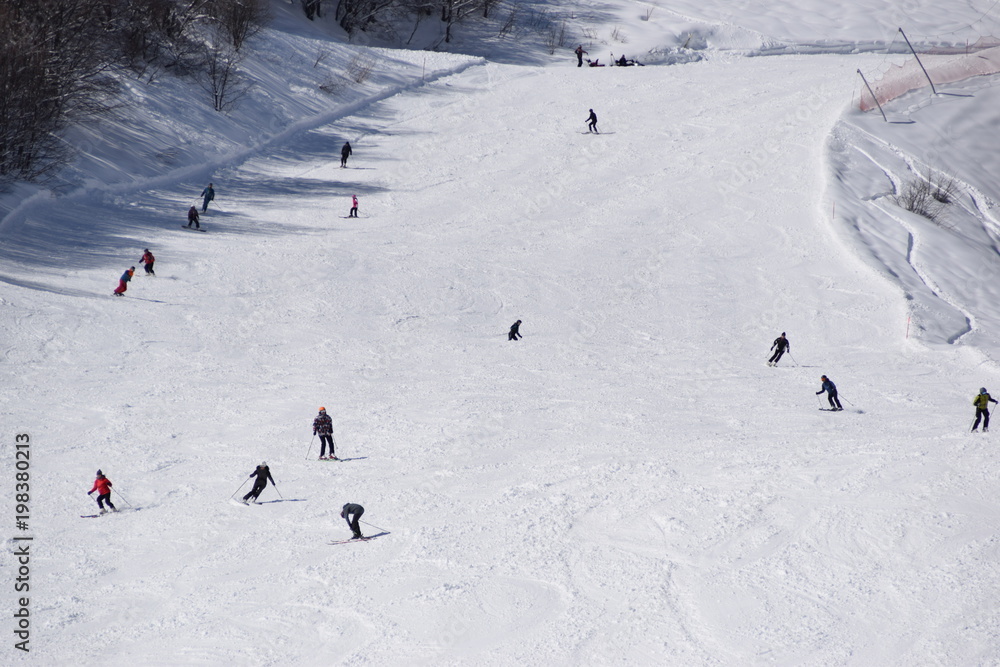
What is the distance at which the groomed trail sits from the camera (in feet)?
36.5

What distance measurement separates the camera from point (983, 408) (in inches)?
655

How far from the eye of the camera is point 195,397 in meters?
18.6

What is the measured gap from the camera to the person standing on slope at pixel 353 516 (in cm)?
1262

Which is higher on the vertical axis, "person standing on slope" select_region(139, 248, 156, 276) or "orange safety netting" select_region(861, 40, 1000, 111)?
"orange safety netting" select_region(861, 40, 1000, 111)

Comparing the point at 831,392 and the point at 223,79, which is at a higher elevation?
the point at 223,79

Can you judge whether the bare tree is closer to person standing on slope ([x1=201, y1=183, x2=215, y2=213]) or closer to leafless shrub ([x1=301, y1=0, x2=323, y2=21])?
leafless shrub ([x1=301, y1=0, x2=323, y2=21])

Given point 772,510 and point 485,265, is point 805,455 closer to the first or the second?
point 772,510

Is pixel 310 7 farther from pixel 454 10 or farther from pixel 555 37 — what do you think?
pixel 555 37

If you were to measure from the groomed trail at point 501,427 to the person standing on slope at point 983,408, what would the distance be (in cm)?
87

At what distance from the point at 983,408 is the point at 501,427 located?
9.18 m

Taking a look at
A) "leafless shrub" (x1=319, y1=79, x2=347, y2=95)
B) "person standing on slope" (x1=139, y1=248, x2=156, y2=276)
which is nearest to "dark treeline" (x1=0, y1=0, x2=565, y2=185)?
"leafless shrub" (x1=319, y1=79, x2=347, y2=95)

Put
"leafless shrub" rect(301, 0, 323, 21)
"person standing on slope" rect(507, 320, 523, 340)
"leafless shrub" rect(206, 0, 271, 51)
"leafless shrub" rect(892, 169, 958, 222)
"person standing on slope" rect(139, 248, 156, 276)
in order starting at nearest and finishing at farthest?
"person standing on slope" rect(507, 320, 523, 340) → "person standing on slope" rect(139, 248, 156, 276) → "leafless shrub" rect(892, 169, 958, 222) → "leafless shrub" rect(206, 0, 271, 51) → "leafless shrub" rect(301, 0, 323, 21)

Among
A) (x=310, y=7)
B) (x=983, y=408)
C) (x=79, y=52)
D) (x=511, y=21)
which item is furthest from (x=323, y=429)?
(x=511, y=21)

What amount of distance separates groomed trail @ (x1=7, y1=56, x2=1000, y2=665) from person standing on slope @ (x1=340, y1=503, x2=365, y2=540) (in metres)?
0.22
